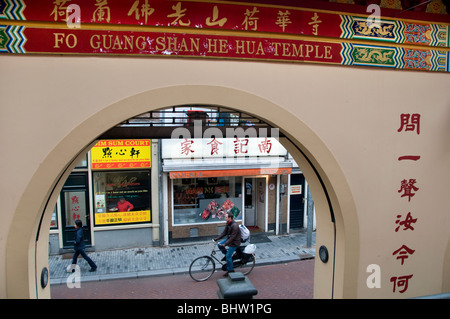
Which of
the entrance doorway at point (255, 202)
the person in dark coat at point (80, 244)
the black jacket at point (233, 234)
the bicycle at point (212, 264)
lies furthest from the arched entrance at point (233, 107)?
the entrance doorway at point (255, 202)

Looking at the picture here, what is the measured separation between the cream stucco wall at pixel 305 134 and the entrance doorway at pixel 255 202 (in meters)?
6.86

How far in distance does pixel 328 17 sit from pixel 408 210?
2.29 metres

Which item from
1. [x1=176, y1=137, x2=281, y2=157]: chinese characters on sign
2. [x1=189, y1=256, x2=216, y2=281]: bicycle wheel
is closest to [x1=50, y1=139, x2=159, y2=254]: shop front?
[x1=176, y1=137, x2=281, y2=157]: chinese characters on sign

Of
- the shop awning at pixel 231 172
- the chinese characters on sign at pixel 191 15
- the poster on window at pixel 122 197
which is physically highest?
the chinese characters on sign at pixel 191 15

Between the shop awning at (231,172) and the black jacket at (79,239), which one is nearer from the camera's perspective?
the black jacket at (79,239)

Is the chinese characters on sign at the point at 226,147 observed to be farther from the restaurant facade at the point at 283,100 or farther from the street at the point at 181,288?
the restaurant facade at the point at 283,100

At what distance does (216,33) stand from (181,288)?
19.4 feet

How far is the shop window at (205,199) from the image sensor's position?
32.8ft

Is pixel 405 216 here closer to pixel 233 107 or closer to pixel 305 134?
pixel 305 134

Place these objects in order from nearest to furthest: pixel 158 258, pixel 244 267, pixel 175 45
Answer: pixel 175 45
pixel 244 267
pixel 158 258

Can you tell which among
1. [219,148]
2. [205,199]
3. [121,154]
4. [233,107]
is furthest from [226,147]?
[233,107]

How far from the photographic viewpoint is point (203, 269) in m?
7.82
